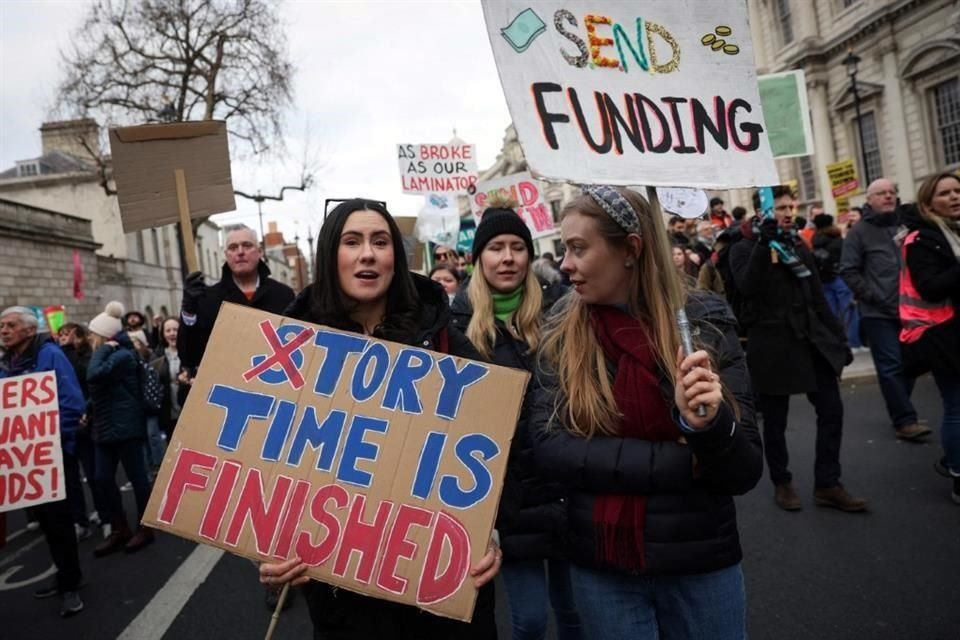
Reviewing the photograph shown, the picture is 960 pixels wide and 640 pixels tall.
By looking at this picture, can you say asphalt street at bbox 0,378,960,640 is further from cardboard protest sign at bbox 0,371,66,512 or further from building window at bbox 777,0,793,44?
building window at bbox 777,0,793,44

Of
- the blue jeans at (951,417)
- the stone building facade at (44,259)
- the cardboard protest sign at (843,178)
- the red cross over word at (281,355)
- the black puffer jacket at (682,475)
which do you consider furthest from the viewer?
the stone building facade at (44,259)

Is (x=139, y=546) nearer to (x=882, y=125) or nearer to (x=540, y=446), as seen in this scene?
(x=540, y=446)

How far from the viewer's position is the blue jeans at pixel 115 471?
5547 mm

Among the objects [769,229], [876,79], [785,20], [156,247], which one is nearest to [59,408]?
[769,229]

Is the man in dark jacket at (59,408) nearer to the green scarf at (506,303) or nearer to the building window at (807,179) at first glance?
the green scarf at (506,303)

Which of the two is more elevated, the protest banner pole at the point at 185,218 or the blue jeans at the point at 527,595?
the protest banner pole at the point at 185,218

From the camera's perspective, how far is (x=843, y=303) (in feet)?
31.0

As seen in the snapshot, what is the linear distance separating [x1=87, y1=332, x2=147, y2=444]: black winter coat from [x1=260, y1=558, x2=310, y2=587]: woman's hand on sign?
4538 mm

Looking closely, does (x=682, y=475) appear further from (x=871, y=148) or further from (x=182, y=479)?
(x=871, y=148)

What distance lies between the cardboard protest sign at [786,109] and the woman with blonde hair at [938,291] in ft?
2.81

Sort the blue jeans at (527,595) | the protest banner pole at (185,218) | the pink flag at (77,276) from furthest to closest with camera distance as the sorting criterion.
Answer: the pink flag at (77,276) < the protest banner pole at (185,218) < the blue jeans at (527,595)

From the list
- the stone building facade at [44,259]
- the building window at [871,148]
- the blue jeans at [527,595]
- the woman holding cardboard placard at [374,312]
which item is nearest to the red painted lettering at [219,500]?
the woman holding cardboard placard at [374,312]

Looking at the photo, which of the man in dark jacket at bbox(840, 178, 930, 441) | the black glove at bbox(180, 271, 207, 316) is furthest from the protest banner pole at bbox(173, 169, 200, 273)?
the man in dark jacket at bbox(840, 178, 930, 441)

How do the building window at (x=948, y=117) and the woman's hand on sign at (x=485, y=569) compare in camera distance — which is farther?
the building window at (x=948, y=117)
